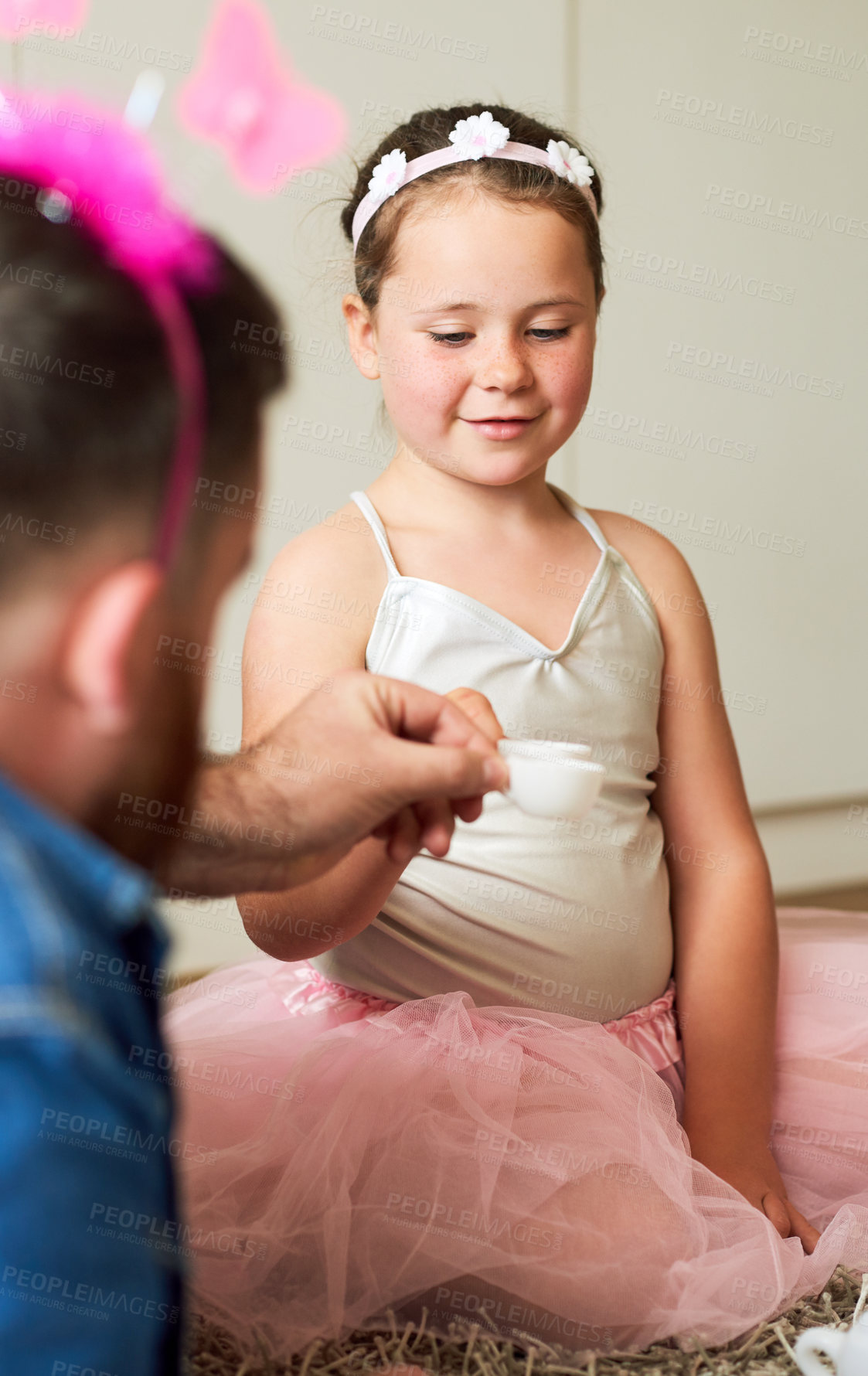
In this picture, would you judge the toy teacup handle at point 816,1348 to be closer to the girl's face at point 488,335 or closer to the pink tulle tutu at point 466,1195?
the pink tulle tutu at point 466,1195

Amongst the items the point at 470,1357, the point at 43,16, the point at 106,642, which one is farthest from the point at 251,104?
the point at 470,1357

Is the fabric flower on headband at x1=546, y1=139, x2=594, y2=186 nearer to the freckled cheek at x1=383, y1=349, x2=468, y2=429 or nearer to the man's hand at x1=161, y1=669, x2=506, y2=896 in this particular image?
the freckled cheek at x1=383, y1=349, x2=468, y2=429

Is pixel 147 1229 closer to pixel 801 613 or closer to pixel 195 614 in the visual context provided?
pixel 195 614

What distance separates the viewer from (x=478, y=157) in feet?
3.76

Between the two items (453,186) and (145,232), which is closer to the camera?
(145,232)

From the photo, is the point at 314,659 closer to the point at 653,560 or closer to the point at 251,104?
the point at 653,560

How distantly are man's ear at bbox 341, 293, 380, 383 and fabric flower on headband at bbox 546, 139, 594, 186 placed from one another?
214 millimetres

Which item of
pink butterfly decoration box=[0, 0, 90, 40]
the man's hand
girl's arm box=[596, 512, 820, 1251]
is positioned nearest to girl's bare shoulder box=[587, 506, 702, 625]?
girl's arm box=[596, 512, 820, 1251]

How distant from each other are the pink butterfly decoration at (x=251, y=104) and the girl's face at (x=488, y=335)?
2.53ft

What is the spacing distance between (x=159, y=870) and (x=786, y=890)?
1901 millimetres

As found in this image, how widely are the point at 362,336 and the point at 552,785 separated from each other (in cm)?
61

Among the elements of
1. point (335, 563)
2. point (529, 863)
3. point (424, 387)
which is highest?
point (424, 387)

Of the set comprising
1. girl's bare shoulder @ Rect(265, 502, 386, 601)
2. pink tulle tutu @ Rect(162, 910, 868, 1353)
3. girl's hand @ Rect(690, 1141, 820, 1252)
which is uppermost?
girl's bare shoulder @ Rect(265, 502, 386, 601)

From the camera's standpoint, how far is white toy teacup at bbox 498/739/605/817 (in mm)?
756
